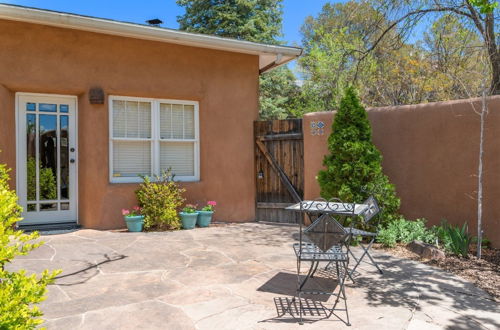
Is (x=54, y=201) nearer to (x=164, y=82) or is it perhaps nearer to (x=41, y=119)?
(x=41, y=119)

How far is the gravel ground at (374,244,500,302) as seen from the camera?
386 cm

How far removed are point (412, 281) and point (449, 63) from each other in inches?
290

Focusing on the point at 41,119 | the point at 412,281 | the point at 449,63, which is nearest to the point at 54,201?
the point at 41,119

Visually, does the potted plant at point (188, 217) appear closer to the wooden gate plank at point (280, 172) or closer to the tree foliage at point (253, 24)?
the wooden gate plank at point (280, 172)

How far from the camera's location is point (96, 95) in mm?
6340

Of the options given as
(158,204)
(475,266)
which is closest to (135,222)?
(158,204)

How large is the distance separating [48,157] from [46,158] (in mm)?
35

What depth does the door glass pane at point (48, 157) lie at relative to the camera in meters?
6.32

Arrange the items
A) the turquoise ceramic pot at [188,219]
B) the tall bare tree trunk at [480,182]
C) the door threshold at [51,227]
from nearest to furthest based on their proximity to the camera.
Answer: the tall bare tree trunk at [480,182], the door threshold at [51,227], the turquoise ceramic pot at [188,219]

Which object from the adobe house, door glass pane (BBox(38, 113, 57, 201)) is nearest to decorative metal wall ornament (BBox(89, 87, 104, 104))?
the adobe house

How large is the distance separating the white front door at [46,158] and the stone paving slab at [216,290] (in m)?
1.04

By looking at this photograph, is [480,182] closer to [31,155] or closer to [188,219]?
[188,219]

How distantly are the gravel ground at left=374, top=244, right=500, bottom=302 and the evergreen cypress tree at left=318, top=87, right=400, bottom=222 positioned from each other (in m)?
0.83

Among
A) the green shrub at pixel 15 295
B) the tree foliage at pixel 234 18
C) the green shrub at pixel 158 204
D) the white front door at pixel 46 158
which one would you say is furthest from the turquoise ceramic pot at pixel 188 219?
the tree foliage at pixel 234 18
